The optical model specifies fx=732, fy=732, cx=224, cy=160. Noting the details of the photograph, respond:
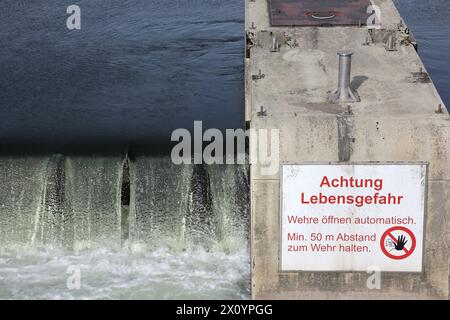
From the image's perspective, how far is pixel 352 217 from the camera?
828 centimetres

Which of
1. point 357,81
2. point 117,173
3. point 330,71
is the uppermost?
point 330,71

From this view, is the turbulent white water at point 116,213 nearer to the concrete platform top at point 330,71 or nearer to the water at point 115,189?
the water at point 115,189

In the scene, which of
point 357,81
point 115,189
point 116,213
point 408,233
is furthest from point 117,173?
point 408,233

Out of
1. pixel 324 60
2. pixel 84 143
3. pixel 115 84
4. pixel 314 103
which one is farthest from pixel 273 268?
pixel 115 84

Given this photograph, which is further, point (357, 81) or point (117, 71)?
point (117, 71)

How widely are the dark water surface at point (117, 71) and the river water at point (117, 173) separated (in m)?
0.05

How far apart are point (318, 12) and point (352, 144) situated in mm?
5268

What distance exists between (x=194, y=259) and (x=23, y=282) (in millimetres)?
2793

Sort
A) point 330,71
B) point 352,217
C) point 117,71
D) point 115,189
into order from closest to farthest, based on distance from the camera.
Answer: point 352,217 → point 330,71 → point 115,189 → point 117,71

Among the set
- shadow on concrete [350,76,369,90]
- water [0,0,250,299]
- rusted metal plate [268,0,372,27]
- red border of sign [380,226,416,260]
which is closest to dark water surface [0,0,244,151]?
water [0,0,250,299]

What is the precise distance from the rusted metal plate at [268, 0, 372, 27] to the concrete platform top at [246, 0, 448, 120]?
0.90ft

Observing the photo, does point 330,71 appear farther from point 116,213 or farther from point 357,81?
point 116,213

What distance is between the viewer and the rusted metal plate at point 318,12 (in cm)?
1196

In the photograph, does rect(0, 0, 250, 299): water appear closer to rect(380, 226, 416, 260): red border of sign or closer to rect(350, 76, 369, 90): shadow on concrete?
rect(380, 226, 416, 260): red border of sign
